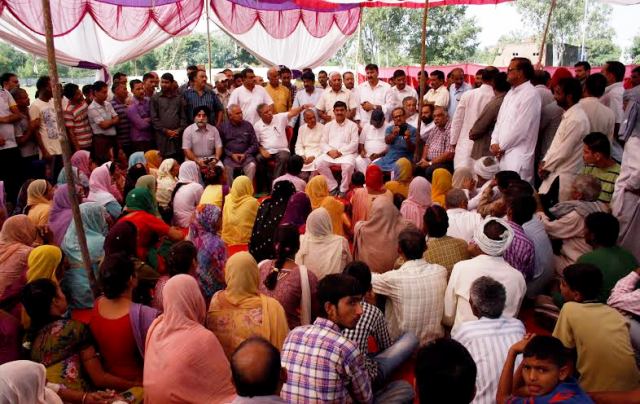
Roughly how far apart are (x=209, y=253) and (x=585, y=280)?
2.13m

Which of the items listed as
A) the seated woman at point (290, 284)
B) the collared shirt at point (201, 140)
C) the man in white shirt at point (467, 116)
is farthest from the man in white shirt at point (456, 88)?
the seated woman at point (290, 284)

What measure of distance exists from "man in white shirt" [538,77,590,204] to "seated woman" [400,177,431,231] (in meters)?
1.09

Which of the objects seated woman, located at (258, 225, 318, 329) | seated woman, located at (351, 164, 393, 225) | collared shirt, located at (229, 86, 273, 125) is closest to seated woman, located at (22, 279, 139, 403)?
seated woman, located at (258, 225, 318, 329)

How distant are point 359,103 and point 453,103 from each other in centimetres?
137

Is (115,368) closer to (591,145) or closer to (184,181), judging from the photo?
(184,181)

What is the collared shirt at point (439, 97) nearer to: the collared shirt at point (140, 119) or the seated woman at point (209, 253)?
the collared shirt at point (140, 119)

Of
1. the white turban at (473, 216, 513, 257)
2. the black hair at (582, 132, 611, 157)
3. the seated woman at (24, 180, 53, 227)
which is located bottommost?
the seated woman at (24, 180, 53, 227)

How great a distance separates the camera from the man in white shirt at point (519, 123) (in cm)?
456

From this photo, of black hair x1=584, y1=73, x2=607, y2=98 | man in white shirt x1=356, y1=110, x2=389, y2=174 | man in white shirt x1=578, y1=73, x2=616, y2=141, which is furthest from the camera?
man in white shirt x1=356, y1=110, x2=389, y2=174

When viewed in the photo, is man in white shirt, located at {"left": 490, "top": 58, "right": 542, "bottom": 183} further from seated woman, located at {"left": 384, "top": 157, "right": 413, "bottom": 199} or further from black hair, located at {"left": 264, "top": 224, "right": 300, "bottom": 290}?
black hair, located at {"left": 264, "top": 224, "right": 300, "bottom": 290}

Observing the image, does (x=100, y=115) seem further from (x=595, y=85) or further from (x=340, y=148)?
(x=595, y=85)

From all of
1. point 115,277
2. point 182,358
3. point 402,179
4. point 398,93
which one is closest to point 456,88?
point 398,93

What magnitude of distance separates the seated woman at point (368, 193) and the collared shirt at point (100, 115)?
3508 millimetres

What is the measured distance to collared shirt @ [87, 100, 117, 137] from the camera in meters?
6.40
